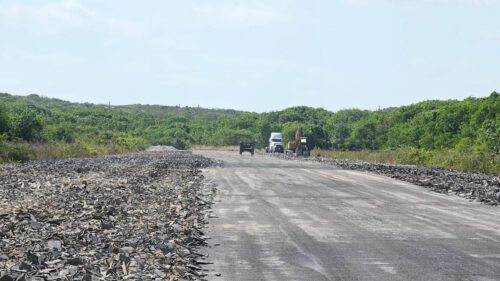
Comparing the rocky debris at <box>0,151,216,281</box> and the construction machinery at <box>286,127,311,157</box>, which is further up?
the construction machinery at <box>286,127,311,157</box>

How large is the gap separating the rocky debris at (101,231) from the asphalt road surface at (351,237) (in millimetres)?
638

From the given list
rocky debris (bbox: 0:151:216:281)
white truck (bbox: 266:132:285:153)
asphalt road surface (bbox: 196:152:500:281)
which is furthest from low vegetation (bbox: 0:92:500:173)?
rocky debris (bbox: 0:151:216:281)

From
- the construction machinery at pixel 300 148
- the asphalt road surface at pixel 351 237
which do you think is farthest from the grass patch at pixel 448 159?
the asphalt road surface at pixel 351 237

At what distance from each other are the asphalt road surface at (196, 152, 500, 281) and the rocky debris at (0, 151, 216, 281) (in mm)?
638

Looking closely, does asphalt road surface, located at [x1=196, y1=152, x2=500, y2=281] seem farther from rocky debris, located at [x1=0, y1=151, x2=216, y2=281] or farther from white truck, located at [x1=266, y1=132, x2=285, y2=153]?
white truck, located at [x1=266, y1=132, x2=285, y2=153]

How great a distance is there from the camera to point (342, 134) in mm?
123562

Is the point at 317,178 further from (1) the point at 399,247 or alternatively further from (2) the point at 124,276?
(2) the point at 124,276

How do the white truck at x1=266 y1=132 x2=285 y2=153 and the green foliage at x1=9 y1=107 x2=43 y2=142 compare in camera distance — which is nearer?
the green foliage at x1=9 y1=107 x2=43 y2=142

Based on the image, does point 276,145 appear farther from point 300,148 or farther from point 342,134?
point 342,134

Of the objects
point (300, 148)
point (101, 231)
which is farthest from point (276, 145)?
point (101, 231)

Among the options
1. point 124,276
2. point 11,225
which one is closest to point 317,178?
point 11,225

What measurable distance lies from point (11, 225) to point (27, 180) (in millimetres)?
15380

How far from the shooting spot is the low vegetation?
55.9 meters

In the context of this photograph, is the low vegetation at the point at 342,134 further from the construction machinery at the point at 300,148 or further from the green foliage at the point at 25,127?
the construction machinery at the point at 300,148
